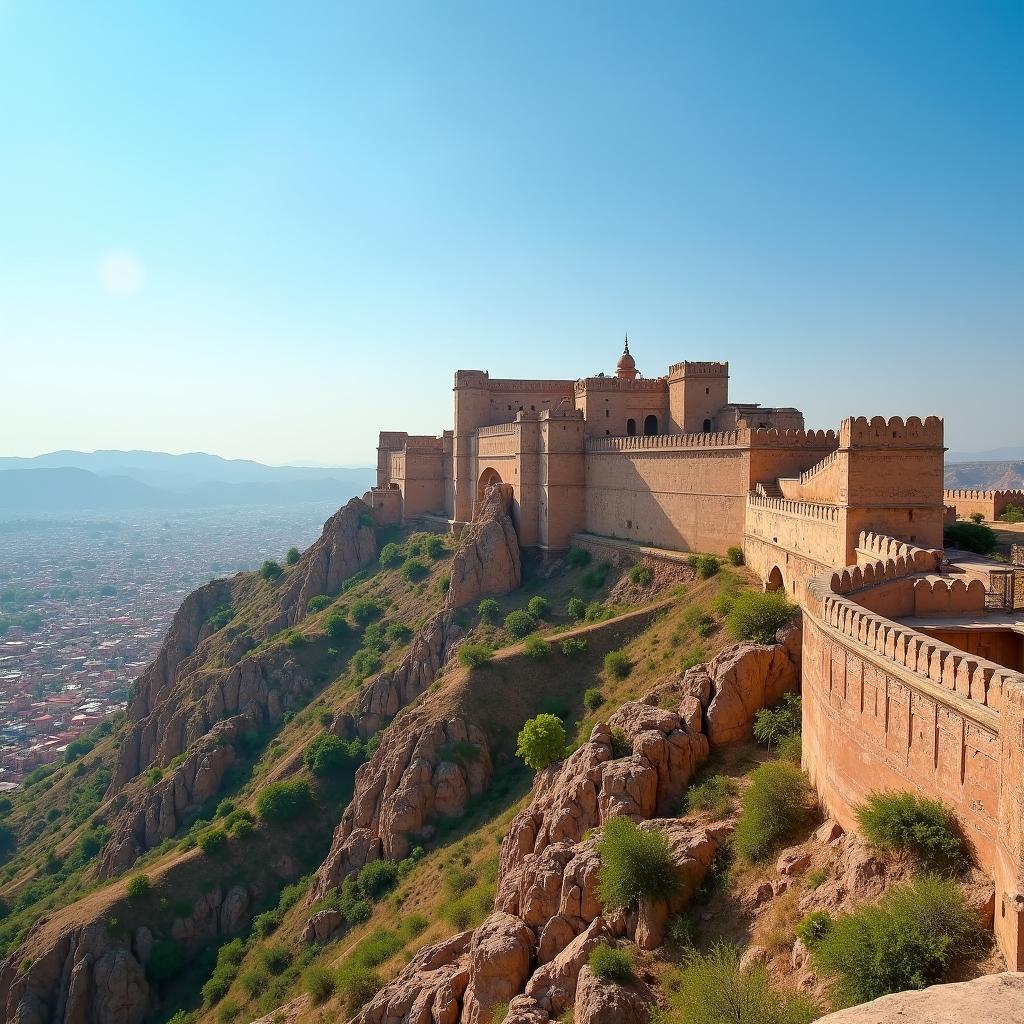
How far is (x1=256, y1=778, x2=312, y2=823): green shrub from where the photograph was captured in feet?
114

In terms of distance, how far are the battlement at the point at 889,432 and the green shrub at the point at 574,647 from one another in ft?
48.8

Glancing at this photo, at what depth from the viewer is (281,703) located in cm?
4488

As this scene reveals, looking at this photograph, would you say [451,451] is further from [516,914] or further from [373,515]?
[516,914]

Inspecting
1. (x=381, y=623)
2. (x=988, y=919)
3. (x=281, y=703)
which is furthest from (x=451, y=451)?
(x=988, y=919)

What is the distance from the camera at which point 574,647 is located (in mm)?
34312

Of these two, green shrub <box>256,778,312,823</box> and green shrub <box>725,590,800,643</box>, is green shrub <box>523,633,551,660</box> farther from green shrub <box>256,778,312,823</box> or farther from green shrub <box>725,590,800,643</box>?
green shrub <box>725,590,800,643</box>

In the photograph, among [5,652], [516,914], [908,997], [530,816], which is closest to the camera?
[908,997]

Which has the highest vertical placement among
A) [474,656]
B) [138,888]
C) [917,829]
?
[917,829]

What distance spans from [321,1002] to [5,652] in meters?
131

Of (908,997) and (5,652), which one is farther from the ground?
(908,997)

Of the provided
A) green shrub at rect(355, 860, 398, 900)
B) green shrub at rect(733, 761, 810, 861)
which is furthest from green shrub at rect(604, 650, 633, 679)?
green shrub at rect(733, 761, 810, 861)

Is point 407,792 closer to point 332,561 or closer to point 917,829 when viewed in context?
point 917,829

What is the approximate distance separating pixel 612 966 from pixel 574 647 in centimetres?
1937

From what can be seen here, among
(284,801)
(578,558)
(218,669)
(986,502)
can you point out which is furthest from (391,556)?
(986,502)
